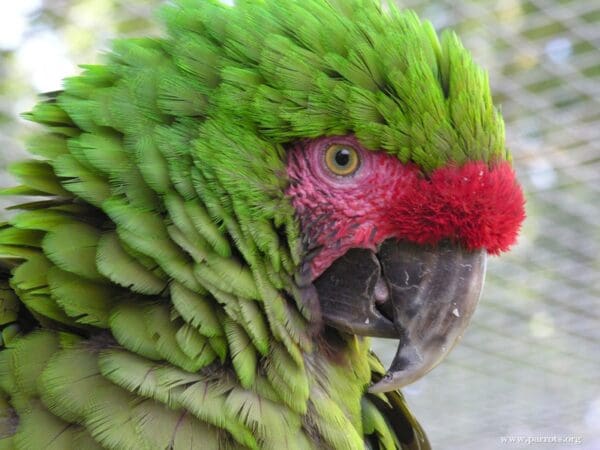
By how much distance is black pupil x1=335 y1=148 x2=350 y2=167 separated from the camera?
1109mm

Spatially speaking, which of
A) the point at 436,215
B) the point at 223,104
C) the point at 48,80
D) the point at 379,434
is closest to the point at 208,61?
the point at 223,104

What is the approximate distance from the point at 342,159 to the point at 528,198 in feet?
7.55

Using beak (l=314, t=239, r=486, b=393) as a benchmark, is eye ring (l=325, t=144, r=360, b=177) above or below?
above

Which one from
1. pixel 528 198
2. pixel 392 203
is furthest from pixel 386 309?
pixel 528 198

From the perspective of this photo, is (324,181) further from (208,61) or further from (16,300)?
(16,300)

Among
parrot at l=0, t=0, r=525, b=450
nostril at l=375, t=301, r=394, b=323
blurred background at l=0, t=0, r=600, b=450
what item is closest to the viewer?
parrot at l=0, t=0, r=525, b=450

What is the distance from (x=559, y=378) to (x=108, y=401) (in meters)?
3.54

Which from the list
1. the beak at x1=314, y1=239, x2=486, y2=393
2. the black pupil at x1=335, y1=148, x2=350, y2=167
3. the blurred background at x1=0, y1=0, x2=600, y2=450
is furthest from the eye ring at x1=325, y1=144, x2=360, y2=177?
the blurred background at x1=0, y1=0, x2=600, y2=450

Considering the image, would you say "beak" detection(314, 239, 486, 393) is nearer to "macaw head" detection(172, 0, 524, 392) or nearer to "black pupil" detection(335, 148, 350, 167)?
"macaw head" detection(172, 0, 524, 392)

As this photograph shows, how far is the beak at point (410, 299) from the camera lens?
3.56 feet

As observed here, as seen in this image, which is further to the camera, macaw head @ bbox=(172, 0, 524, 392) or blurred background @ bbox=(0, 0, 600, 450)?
blurred background @ bbox=(0, 0, 600, 450)

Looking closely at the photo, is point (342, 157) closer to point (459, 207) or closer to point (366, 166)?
point (366, 166)

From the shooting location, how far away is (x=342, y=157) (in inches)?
43.8

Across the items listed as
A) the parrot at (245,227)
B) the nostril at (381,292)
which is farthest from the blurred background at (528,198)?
the nostril at (381,292)
